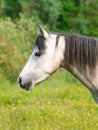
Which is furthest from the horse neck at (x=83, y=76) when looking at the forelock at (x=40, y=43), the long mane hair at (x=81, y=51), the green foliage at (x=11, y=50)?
the green foliage at (x=11, y=50)

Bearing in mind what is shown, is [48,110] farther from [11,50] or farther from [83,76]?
[11,50]

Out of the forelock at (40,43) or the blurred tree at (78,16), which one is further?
the blurred tree at (78,16)

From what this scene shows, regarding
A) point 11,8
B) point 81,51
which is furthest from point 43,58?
point 11,8

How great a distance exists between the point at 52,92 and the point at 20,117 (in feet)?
15.5

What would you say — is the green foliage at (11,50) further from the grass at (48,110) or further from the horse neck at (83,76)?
the horse neck at (83,76)

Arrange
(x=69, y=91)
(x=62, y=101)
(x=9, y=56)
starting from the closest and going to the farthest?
(x=62, y=101) < (x=69, y=91) < (x=9, y=56)

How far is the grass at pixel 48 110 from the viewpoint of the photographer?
8.89 metres

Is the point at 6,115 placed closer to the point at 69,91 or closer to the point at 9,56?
the point at 69,91

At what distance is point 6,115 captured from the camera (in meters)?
9.73

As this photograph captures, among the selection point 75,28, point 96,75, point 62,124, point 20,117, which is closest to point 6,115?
point 20,117

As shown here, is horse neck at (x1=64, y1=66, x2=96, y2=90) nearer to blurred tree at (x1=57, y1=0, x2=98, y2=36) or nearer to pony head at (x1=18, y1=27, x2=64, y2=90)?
pony head at (x1=18, y1=27, x2=64, y2=90)

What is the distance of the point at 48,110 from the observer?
10062 mm

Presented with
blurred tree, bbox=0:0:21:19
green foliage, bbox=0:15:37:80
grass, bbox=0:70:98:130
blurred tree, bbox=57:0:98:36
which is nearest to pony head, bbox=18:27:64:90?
grass, bbox=0:70:98:130

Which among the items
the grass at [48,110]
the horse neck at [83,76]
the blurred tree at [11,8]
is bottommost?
the blurred tree at [11,8]
